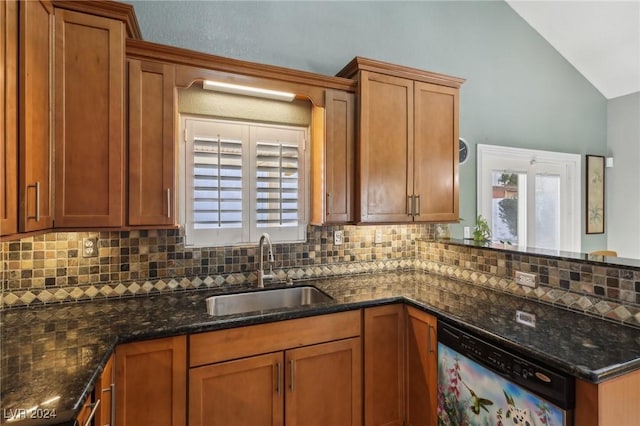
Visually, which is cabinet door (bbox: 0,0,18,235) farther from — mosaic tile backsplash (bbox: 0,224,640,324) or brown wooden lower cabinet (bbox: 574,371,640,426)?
brown wooden lower cabinet (bbox: 574,371,640,426)

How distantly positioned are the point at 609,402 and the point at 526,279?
0.82 metres

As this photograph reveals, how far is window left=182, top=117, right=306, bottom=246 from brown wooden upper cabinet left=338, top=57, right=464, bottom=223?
1.59 feet

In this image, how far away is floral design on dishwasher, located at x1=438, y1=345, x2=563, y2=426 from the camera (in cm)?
121

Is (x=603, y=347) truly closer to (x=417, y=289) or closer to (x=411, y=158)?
(x=417, y=289)

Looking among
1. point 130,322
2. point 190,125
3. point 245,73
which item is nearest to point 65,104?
point 190,125

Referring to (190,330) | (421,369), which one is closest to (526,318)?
(421,369)

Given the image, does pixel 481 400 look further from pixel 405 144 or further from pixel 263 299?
pixel 405 144

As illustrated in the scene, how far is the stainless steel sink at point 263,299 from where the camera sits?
195 centimetres

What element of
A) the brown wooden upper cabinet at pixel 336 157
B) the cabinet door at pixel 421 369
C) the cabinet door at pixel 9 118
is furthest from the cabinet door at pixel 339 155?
the cabinet door at pixel 9 118

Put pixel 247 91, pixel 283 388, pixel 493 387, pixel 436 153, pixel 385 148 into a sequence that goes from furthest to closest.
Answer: pixel 436 153 → pixel 385 148 → pixel 247 91 → pixel 283 388 → pixel 493 387

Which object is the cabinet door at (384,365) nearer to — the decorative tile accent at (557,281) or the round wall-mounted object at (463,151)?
the decorative tile accent at (557,281)

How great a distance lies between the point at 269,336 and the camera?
1598 mm

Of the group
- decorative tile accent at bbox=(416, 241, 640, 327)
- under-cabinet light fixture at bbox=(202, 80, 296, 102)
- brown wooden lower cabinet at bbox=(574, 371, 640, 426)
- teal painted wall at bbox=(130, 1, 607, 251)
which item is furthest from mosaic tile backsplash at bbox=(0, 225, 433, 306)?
brown wooden lower cabinet at bbox=(574, 371, 640, 426)

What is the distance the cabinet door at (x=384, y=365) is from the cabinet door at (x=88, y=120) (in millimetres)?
1472
